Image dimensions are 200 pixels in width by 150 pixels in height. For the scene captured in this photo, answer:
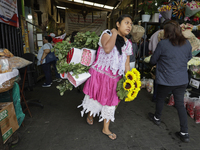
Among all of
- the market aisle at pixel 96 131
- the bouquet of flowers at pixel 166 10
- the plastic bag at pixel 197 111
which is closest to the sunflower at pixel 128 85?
the market aisle at pixel 96 131

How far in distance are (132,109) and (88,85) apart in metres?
1.74

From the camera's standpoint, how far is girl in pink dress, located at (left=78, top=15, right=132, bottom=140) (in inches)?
76.0

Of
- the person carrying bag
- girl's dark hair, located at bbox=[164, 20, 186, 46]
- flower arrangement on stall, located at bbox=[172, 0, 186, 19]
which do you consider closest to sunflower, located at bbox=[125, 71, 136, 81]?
girl's dark hair, located at bbox=[164, 20, 186, 46]

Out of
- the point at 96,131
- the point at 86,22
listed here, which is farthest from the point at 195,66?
the point at 86,22

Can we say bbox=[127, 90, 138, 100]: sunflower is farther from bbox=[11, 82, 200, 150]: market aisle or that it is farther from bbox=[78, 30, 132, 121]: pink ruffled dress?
bbox=[11, 82, 200, 150]: market aisle

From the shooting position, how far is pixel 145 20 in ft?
15.5

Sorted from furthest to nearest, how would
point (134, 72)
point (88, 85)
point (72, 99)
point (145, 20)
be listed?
1. point (145, 20)
2. point (72, 99)
3. point (88, 85)
4. point (134, 72)

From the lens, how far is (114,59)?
1.98 metres

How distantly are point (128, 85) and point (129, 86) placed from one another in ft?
0.08

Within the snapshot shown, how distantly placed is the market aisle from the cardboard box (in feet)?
1.08

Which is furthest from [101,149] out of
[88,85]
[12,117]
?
[12,117]

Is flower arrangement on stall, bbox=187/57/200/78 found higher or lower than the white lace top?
lower

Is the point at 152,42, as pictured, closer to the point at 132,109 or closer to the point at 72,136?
the point at 132,109

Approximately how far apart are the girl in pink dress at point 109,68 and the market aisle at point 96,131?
272 millimetres
